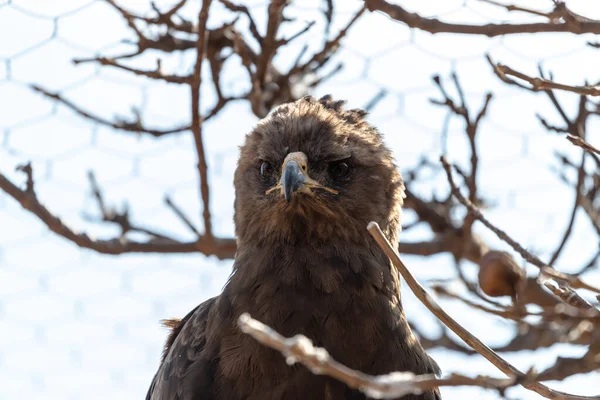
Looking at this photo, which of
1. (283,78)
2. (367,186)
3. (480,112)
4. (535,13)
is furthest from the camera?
(283,78)

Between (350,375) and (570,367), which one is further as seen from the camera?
(570,367)

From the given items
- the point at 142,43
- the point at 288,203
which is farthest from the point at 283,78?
the point at 288,203

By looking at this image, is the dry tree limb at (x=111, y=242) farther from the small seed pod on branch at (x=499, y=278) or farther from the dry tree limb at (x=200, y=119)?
the small seed pod on branch at (x=499, y=278)

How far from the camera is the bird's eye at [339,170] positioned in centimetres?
358

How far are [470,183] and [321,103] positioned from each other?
2.26 feet

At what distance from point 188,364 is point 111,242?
95 centimetres

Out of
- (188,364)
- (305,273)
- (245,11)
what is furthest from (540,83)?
(245,11)

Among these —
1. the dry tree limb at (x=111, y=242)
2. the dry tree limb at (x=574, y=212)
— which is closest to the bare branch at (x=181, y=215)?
the dry tree limb at (x=111, y=242)

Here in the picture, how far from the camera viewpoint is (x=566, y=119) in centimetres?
313

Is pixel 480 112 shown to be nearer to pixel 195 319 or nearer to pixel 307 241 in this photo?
pixel 307 241

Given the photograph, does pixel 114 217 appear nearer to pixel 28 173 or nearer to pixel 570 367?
pixel 28 173

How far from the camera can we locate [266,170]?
11.9ft

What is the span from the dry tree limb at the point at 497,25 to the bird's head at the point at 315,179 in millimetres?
904

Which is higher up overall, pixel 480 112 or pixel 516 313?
pixel 480 112
